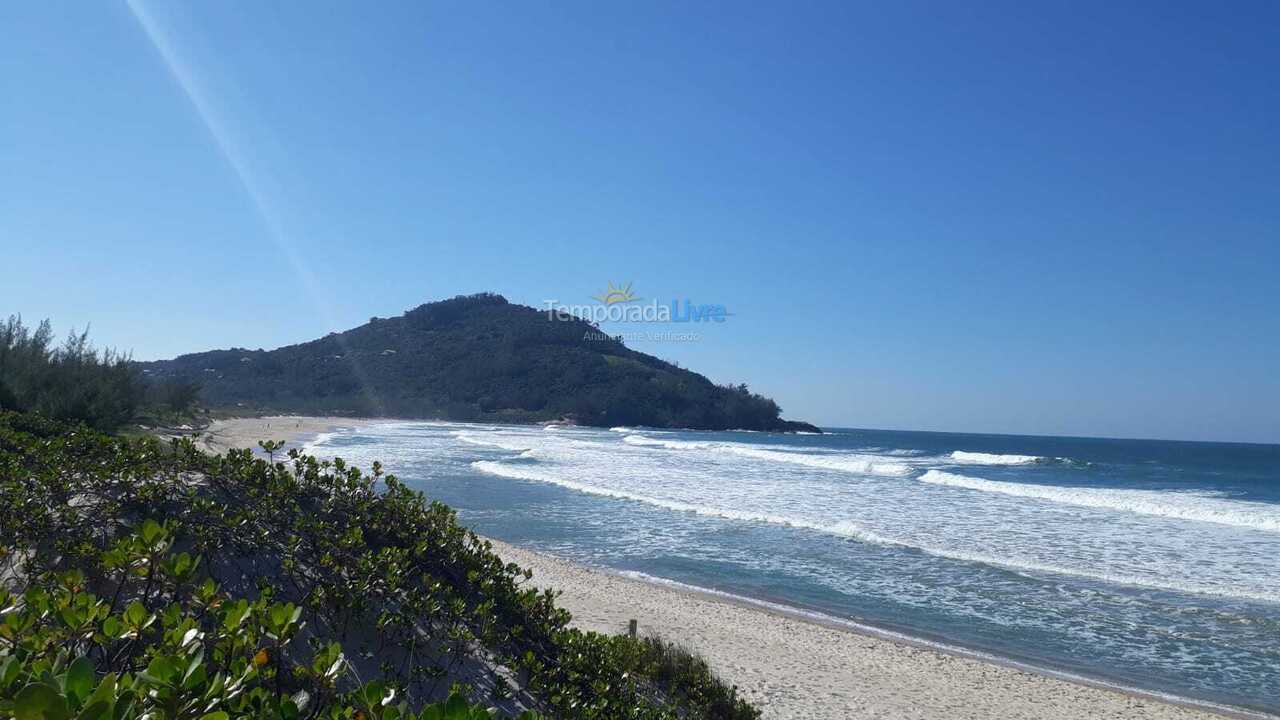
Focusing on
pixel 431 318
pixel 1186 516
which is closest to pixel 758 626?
pixel 1186 516

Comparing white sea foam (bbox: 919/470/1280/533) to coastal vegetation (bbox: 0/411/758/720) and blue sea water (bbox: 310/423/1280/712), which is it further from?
coastal vegetation (bbox: 0/411/758/720)

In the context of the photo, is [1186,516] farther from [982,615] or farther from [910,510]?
[982,615]

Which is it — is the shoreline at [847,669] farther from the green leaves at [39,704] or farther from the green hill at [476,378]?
the green hill at [476,378]

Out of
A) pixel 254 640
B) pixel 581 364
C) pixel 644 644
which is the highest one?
pixel 581 364

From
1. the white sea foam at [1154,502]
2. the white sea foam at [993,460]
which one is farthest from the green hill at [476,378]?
the white sea foam at [1154,502]

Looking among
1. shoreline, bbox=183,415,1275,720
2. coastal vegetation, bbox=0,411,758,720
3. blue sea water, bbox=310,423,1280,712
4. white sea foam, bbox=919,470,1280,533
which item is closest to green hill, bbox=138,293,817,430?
blue sea water, bbox=310,423,1280,712

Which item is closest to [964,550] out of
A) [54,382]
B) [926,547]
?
[926,547]

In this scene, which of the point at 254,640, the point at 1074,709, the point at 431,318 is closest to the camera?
the point at 254,640

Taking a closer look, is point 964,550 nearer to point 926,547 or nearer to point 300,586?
point 926,547
